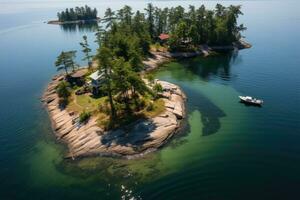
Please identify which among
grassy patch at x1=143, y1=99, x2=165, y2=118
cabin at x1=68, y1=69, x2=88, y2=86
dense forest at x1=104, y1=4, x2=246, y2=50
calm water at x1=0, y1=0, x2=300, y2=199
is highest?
dense forest at x1=104, y1=4, x2=246, y2=50

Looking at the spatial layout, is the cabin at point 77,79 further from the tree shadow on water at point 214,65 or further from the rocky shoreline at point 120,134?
the tree shadow on water at point 214,65

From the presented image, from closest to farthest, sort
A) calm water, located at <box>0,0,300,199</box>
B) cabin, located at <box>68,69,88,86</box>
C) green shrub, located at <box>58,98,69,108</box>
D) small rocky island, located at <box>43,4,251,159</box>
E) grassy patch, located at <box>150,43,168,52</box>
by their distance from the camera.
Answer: calm water, located at <box>0,0,300,199</box> → small rocky island, located at <box>43,4,251,159</box> → green shrub, located at <box>58,98,69,108</box> → cabin, located at <box>68,69,88,86</box> → grassy patch, located at <box>150,43,168,52</box>

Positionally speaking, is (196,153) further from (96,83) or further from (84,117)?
(96,83)

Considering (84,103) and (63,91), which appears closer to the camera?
(84,103)

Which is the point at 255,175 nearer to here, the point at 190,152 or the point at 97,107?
the point at 190,152

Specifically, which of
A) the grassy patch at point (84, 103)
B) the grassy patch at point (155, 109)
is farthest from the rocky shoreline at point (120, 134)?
the grassy patch at point (84, 103)

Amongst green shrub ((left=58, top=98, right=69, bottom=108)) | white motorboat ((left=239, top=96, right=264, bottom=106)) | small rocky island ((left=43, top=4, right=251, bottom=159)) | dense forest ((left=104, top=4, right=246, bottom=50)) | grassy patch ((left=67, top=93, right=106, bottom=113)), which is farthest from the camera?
dense forest ((left=104, top=4, right=246, bottom=50))

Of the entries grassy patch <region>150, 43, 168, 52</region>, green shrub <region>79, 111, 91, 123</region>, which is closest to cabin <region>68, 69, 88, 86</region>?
green shrub <region>79, 111, 91, 123</region>

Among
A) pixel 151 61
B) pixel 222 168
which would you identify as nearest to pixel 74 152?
pixel 222 168

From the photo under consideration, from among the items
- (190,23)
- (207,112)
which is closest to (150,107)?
(207,112)

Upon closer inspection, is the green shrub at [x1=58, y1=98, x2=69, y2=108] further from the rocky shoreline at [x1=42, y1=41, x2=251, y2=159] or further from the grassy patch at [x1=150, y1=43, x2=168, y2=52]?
the grassy patch at [x1=150, y1=43, x2=168, y2=52]
